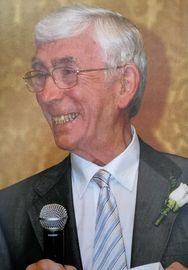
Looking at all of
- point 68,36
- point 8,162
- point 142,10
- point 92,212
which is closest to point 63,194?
point 92,212

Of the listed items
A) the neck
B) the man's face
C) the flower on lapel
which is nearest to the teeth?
the man's face

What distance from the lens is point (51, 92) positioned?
189cm

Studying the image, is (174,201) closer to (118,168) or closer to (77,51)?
(118,168)

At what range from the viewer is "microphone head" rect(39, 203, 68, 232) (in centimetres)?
177

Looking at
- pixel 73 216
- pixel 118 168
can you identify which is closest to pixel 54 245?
pixel 73 216

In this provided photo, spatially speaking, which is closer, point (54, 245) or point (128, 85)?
point (54, 245)

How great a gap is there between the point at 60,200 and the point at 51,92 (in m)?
0.42

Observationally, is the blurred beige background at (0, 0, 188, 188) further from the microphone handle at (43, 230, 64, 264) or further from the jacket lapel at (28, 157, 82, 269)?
the microphone handle at (43, 230, 64, 264)

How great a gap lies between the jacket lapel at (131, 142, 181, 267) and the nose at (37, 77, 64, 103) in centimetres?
40

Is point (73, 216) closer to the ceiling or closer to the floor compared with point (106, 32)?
closer to the floor

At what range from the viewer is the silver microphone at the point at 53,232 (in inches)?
69.0

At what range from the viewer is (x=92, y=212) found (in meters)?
1.92

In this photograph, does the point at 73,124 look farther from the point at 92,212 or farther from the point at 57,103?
the point at 92,212

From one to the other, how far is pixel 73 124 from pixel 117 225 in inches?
16.6
